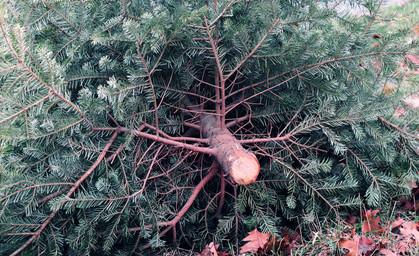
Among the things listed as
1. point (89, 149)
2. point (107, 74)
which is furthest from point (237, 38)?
point (89, 149)

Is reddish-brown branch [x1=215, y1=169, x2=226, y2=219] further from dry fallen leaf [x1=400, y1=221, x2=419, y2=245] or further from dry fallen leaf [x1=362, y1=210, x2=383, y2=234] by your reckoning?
dry fallen leaf [x1=400, y1=221, x2=419, y2=245]

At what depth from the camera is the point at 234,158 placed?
5.43ft

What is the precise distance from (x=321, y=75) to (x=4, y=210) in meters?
1.75

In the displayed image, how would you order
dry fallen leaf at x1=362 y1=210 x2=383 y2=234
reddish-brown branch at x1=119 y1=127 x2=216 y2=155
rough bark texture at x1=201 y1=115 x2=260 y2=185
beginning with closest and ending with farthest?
rough bark texture at x1=201 y1=115 x2=260 y2=185, reddish-brown branch at x1=119 y1=127 x2=216 y2=155, dry fallen leaf at x1=362 y1=210 x2=383 y2=234

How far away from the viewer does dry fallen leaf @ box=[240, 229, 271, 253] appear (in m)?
1.85

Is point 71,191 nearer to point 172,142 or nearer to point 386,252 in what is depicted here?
point 172,142

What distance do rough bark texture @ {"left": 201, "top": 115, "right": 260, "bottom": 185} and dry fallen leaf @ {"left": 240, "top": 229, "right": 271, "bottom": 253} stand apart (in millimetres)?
409

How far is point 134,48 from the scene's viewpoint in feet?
5.48

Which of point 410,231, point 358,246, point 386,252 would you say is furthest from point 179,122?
point 410,231

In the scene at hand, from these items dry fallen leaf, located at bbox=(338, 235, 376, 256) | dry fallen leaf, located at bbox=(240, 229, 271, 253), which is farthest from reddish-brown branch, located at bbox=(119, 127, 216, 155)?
dry fallen leaf, located at bbox=(338, 235, 376, 256)

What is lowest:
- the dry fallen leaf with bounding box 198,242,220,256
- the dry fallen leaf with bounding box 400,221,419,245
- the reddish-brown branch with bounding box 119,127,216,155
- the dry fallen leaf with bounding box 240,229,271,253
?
the dry fallen leaf with bounding box 198,242,220,256

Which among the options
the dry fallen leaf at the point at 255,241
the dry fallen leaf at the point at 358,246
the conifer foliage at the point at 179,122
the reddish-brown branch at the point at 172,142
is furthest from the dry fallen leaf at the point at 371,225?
the reddish-brown branch at the point at 172,142

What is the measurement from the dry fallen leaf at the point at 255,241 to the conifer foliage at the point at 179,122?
0.06 meters

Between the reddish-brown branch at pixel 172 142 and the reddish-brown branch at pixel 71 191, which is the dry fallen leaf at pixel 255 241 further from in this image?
the reddish-brown branch at pixel 71 191
